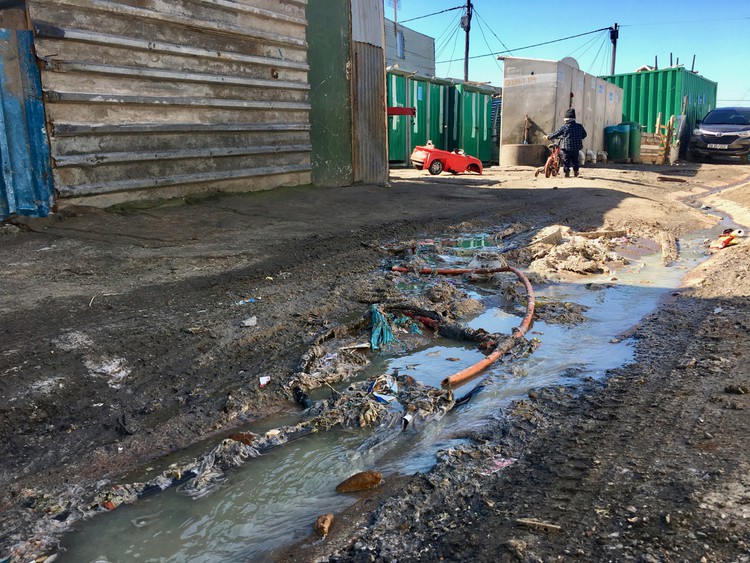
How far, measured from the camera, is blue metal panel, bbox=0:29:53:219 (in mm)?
5750

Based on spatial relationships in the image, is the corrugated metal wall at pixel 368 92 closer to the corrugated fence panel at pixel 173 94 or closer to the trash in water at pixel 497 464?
the corrugated fence panel at pixel 173 94

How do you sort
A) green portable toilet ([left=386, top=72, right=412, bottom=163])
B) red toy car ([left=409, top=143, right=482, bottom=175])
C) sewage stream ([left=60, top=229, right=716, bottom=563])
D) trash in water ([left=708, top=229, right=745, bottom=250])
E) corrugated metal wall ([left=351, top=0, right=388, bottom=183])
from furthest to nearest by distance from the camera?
green portable toilet ([left=386, top=72, right=412, bottom=163]) < red toy car ([left=409, top=143, right=482, bottom=175]) < corrugated metal wall ([left=351, top=0, right=388, bottom=183]) < trash in water ([left=708, top=229, right=745, bottom=250]) < sewage stream ([left=60, top=229, right=716, bottom=563])

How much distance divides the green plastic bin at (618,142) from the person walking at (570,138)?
26.6 ft

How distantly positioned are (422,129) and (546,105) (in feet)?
13.1

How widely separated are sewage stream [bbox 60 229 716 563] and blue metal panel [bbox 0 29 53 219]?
14.6 ft

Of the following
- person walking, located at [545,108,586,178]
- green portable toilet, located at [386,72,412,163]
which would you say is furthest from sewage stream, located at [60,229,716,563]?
green portable toilet, located at [386,72,412,163]

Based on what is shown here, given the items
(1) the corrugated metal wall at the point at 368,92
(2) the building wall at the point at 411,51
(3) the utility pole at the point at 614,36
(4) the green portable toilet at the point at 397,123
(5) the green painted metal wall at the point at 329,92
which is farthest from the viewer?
(3) the utility pole at the point at 614,36

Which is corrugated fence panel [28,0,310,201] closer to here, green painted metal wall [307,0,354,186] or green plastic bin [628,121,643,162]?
green painted metal wall [307,0,354,186]

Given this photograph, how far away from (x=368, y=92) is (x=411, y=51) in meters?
18.8

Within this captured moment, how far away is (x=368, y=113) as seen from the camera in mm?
10719

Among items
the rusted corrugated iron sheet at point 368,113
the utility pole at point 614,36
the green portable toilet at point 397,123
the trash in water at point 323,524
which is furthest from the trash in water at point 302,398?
the utility pole at point 614,36

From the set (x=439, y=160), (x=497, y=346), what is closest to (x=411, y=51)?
(x=439, y=160)

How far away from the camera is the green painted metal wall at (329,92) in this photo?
31.8ft

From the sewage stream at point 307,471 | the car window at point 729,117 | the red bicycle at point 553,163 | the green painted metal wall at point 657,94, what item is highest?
the green painted metal wall at point 657,94
